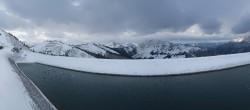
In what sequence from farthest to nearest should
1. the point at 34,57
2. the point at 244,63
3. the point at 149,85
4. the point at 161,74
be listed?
the point at 34,57 < the point at 244,63 < the point at 161,74 < the point at 149,85

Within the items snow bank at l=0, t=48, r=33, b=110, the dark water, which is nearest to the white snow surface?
the dark water

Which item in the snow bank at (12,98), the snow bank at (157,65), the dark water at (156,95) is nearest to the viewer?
the snow bank at (12,98)

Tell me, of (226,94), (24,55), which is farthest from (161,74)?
(24,55)

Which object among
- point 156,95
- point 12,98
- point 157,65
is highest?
point 157,65

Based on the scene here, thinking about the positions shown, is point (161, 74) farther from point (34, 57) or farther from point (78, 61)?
point (34, 57)

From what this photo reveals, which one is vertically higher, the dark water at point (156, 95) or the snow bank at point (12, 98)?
the snow bank at point (12, 98)

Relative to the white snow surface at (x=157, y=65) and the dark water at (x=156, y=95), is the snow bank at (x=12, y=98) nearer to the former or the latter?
the dark water at (x=156, y=95)

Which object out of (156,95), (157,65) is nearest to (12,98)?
(156,95)

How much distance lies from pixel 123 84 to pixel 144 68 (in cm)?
1865

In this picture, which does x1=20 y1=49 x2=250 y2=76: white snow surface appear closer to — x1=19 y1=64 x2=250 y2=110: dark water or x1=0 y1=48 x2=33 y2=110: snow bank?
x1=19 y1=64 x2=250 y2=110: dark water

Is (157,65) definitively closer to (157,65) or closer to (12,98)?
(157,65)

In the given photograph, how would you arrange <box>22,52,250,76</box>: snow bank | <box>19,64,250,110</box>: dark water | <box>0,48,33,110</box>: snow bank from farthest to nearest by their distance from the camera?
<box>22,52,250,76</box>: snow bank, <box>19,64,250,110</box>: dark water, <box>0,48,33,110</box>: snow bank

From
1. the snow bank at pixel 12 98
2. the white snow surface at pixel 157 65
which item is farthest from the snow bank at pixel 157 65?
the snow bank at pixel 12 98

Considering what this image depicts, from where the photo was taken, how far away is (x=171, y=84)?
Result: 188 feet
